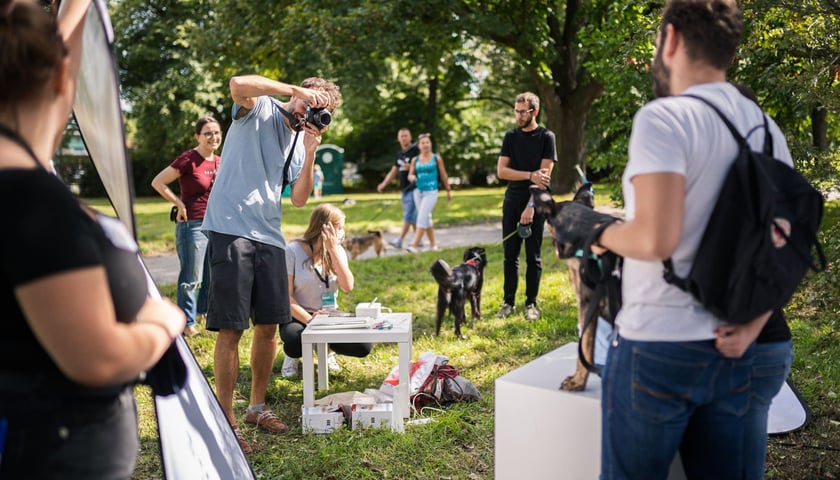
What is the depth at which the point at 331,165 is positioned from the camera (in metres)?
28.5

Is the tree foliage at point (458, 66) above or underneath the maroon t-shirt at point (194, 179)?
above

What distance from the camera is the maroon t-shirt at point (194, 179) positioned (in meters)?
6.71

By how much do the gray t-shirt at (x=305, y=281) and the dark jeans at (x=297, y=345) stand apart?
0.76ft

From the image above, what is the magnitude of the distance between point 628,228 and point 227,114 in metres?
30.5

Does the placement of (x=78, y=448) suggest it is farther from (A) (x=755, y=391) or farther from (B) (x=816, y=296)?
(B) (x=816, y=296)

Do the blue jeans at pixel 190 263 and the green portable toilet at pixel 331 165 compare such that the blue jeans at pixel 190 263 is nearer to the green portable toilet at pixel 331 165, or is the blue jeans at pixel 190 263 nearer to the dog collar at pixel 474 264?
the dog collar at pixel 474 264

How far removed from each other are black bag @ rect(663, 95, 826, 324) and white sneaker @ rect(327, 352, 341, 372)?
4.18 metres

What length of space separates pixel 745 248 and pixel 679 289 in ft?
0.65

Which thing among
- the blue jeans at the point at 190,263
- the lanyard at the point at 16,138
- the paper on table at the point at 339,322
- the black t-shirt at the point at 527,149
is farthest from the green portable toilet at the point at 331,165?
the lanyard at the point at 16,138

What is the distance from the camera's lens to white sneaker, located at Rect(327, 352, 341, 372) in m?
5.80

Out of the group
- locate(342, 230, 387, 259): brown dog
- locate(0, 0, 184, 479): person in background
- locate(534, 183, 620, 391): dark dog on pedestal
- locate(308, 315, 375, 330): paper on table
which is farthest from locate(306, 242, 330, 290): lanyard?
locate(342, 230, 387, 259): brown dog

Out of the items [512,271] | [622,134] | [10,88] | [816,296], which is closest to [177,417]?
[10,88]

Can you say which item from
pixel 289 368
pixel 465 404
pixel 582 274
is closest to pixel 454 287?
pixel 289 368

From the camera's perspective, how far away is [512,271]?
7434mm
